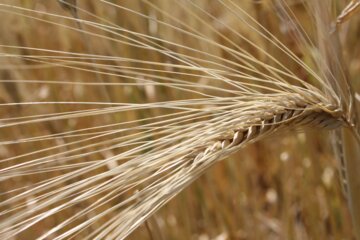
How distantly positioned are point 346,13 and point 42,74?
70 centimetres

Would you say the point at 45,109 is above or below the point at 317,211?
above

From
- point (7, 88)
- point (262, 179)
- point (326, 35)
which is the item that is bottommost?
point (262, 179)

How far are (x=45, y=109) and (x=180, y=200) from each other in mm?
276

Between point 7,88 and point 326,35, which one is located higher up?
point 7,88

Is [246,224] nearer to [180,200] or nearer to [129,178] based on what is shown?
[180,200]

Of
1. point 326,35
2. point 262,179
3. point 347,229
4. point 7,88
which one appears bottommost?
point 347,229

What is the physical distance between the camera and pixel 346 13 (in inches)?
28.3

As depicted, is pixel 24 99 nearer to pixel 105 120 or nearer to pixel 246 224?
pixel 105 120

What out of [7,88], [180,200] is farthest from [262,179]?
[7,88]

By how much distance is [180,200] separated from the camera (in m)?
1.20

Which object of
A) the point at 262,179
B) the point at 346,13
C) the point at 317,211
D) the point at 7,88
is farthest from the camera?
the point at 262,179

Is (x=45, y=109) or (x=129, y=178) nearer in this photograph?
(x=129, y=178)

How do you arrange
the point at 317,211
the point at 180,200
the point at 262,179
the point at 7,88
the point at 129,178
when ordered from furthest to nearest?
the point at 262,179 → the point at 317,211 → the point at 180,200 → the point at 7,88 → the point at 129,178

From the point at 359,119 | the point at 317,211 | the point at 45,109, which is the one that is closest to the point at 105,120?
the point at 45,109
